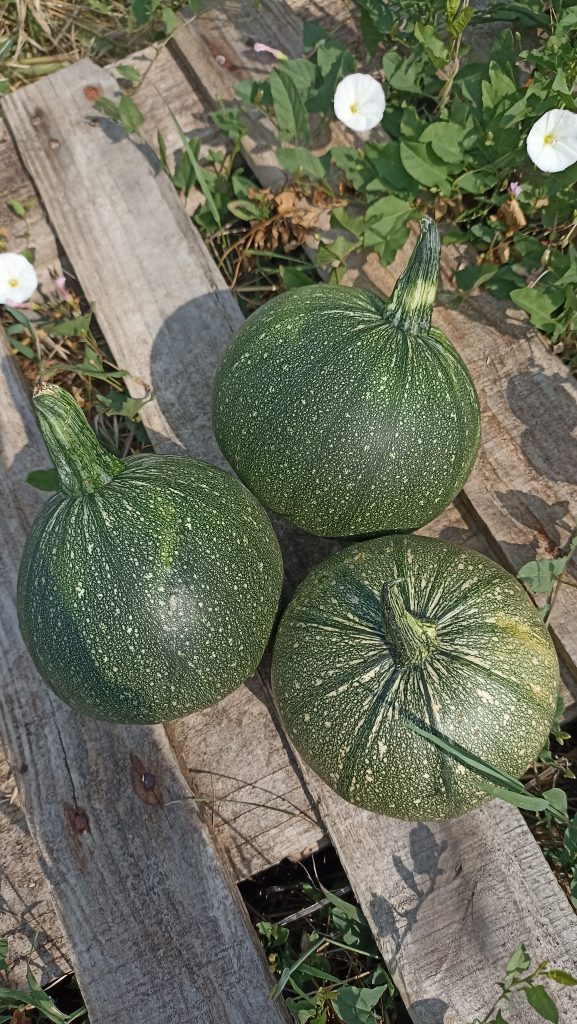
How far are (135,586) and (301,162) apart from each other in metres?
1.84

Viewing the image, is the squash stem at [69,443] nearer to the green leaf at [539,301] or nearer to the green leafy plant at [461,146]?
the green leafy plant at [461,146]

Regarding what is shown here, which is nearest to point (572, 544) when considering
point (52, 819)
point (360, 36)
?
point (52, 819)

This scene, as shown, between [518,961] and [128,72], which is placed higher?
[128,72]

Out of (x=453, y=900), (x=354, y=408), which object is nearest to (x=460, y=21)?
(x=354, y=408)

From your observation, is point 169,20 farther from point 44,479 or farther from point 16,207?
point 44,479

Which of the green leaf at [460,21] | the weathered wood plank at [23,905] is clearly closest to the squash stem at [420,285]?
the green leaf at [460,21]

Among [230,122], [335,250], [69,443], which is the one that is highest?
[230,122]

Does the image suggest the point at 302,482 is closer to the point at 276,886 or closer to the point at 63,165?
the point at 276,886

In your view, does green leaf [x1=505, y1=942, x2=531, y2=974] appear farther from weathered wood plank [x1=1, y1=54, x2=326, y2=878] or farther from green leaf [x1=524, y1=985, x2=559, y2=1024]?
weathered wood plank [x1=1, y1=54, x2=326, y2=878]

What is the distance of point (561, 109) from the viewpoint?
2602 millimetres

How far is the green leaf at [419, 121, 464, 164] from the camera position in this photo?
9.31 feet

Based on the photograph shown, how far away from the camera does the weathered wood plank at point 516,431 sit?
2.64 metres

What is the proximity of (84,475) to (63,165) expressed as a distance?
1678mm

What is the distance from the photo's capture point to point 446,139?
2867 mm
